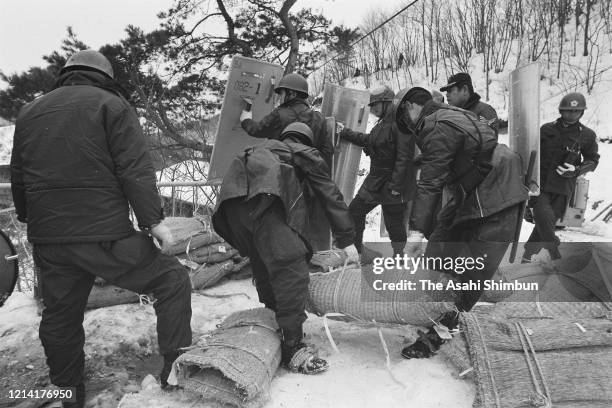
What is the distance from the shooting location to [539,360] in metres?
1.95

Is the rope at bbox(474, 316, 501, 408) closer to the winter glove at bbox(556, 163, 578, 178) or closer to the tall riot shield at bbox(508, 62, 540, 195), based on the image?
the tall riot shield at bbox(508, 62, 540, 195)

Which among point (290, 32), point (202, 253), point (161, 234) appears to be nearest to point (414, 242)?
point (161, 234)

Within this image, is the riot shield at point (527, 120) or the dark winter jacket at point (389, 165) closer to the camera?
the riot shield at point (527, 120)

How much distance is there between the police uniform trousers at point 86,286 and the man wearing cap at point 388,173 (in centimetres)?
212

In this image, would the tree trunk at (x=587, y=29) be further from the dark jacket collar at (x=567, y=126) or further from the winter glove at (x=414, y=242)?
the winter glove at (x=414, y=242)

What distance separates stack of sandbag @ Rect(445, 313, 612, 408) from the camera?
1.81m

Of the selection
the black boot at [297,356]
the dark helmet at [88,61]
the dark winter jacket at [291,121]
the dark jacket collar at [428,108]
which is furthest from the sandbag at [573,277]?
the dark helmet at [88,61]

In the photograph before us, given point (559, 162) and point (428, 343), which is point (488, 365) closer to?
point (428, 343)

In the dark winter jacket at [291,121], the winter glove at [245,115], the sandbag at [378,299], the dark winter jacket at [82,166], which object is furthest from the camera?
the winter glove at [245,115]

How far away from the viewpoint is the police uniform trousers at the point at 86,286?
1974mm

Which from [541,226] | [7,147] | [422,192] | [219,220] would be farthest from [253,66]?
[7,147]

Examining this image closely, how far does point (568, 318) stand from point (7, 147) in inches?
716

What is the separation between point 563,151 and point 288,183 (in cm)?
283

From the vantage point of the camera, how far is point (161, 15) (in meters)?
8.36
